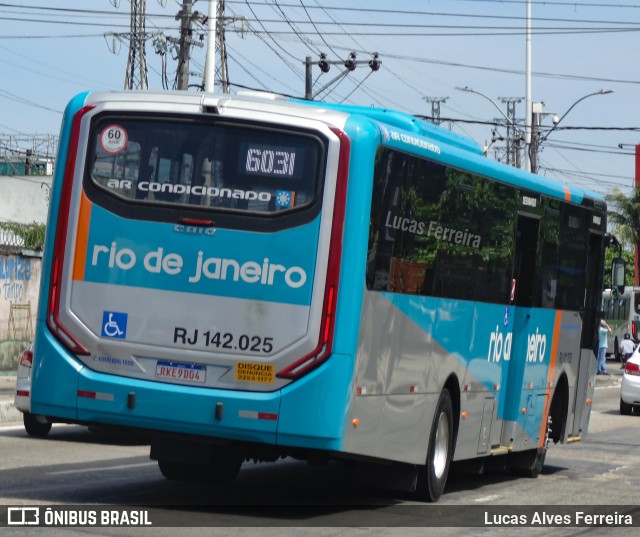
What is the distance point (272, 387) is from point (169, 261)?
4.13 feet

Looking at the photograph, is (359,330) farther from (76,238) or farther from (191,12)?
(191,12)

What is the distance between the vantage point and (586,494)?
46.1 feet

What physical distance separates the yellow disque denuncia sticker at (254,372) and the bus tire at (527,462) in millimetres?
6446

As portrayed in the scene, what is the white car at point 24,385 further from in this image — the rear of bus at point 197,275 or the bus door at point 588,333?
the bus door at point 588,333

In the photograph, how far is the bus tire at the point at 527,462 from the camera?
1595 cm

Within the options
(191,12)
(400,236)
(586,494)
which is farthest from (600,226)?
(191,12)

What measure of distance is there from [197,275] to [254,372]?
2.85ft

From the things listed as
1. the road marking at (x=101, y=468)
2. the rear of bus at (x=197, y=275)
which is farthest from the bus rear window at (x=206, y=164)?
the road marking at (x=101, y=468)

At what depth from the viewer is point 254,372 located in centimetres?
1025

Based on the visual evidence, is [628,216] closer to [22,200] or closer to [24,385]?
[22,200]

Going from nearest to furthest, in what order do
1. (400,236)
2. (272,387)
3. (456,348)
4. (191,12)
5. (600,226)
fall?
(272,387)
(400,236)
(456,348)
(600,226)
(191,12)

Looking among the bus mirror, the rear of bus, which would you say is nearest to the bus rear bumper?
the rear of bus

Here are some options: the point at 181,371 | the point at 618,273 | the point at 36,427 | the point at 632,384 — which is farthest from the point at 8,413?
the point at 632,384

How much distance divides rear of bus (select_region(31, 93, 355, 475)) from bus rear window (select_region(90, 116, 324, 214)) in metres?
0.01
